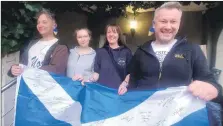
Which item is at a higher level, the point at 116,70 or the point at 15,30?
the point at 15,30

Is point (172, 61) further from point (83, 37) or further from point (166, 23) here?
point (83, 37)

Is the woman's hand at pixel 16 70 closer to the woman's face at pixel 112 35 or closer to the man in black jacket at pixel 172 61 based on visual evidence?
the woman's face at pixel 112 35

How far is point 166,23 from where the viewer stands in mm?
2578

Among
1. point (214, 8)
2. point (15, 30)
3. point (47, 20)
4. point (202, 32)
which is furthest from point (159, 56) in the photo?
point (202, 32)

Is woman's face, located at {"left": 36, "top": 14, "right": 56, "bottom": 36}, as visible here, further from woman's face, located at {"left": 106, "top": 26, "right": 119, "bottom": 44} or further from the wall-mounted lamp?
the wall-mounted lamp

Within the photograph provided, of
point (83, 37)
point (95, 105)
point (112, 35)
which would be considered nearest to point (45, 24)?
point (83, 37)

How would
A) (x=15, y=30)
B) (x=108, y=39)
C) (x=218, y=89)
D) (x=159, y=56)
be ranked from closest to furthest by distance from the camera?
(x=218, y=89) → (x=159, y=56) → (x=108, y=39) → (x=15, y=30)

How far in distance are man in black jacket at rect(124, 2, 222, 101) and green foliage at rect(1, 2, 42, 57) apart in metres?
2.06

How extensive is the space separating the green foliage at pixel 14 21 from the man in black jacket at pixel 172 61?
2.06 metres

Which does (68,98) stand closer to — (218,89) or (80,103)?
(80,103)

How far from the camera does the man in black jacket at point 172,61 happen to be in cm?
255

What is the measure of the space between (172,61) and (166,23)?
0.30 meters

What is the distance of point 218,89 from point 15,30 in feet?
9.05

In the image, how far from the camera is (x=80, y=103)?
3.22 meters
